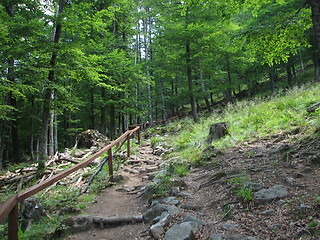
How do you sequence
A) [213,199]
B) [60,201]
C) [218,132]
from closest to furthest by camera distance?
1. [213,199]
2. [60,201]
3. [218,132]

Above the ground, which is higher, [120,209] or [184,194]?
[184,194]

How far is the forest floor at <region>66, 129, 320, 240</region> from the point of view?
2.62 meters

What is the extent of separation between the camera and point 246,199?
10.7 feet

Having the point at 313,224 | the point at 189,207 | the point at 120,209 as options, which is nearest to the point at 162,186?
the point at 120,209

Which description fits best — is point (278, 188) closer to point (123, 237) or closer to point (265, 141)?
point (123, 237)

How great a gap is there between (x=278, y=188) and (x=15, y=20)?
869 centimetres

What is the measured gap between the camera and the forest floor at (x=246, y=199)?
2617 millimetres

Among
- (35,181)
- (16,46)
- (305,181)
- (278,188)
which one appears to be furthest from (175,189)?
(16,46)

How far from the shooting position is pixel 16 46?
5.73m

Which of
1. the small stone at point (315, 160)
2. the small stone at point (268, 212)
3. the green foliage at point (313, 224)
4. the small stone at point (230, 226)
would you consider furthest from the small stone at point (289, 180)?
the small stone at point (230, 226)

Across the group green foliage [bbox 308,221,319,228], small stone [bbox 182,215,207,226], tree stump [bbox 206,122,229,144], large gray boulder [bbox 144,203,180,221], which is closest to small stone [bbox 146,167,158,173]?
tree stump [bbox 206,122,229,144]

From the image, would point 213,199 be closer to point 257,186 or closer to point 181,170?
point 257,186

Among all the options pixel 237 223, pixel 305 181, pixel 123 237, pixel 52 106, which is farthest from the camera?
pixel 52 106

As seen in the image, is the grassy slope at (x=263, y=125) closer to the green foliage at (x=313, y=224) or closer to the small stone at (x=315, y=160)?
the small stone at (x=315, y=160)
